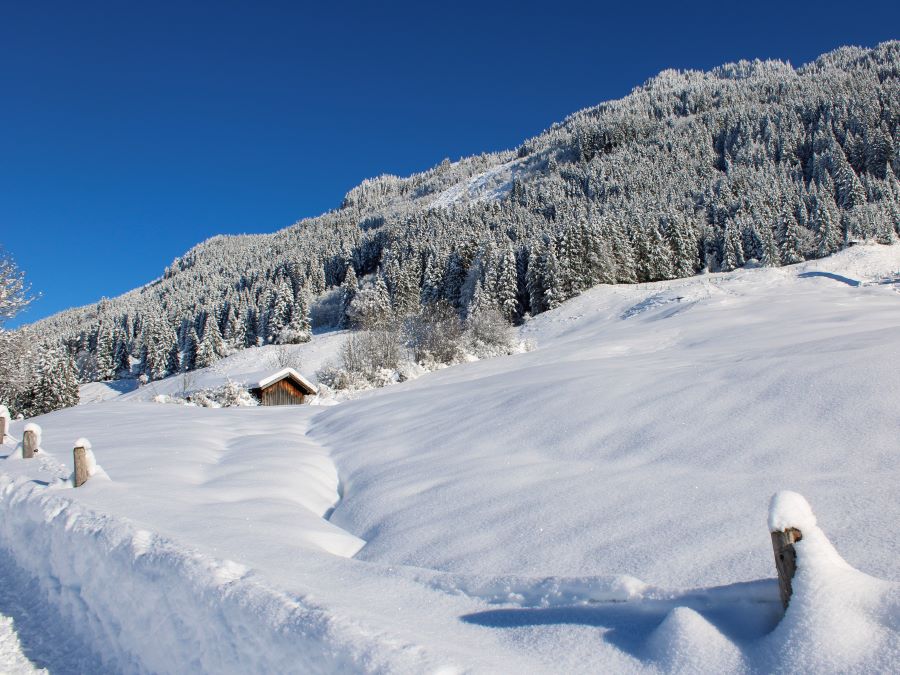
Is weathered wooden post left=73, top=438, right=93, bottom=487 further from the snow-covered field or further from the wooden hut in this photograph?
the wooden hut

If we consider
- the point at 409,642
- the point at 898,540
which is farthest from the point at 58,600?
the point at 898,540

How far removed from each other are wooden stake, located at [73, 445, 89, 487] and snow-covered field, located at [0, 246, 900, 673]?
202 mm

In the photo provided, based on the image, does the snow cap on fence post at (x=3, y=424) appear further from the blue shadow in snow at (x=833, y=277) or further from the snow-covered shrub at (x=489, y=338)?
the blue shadow in snow at (x=833, y=277)

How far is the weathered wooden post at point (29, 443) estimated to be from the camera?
1004 centimetres

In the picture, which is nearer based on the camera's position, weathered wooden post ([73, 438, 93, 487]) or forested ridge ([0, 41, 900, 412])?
weathered wooden post ([73, 438, 93, 487])

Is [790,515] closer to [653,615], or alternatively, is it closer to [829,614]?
[829,614]

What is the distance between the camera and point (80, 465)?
761 centimetres

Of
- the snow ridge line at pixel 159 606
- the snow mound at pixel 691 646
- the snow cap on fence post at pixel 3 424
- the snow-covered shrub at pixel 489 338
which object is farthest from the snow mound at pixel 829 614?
the snow-covered shrub at pixel 489 338

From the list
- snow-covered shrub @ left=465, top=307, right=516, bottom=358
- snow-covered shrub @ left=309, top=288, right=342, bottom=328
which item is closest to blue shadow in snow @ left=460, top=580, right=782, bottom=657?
snow-covered shrub @ left=465, top=307, right=516, bottom=358

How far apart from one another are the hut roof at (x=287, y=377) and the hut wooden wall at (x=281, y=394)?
1.25ft

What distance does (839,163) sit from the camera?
8712 cm

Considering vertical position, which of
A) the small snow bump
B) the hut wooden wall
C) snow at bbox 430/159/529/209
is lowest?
the hut wooden wall

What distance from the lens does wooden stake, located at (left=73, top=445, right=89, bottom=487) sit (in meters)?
7.57

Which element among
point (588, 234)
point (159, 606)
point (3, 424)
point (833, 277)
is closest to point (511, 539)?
→ point (159, 606)
